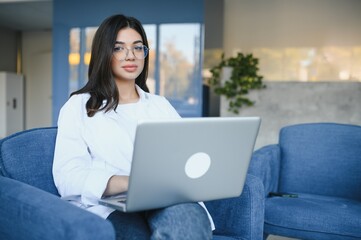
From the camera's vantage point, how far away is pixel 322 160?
2459 mm

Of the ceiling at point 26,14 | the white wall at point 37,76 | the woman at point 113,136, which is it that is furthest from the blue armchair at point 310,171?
the white wall at point 37,76

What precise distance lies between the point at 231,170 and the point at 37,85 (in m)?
9.58

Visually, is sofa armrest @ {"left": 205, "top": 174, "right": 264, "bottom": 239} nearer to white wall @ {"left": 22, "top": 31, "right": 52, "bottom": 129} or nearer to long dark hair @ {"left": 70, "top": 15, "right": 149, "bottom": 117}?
long dark hair @ {"left": 70, "top": 15, "right": 149, "bottom": 117}

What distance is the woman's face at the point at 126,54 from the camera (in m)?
1.67

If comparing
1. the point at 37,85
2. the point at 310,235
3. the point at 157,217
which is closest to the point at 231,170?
the point at 157,217

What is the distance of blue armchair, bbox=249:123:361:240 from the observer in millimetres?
2057

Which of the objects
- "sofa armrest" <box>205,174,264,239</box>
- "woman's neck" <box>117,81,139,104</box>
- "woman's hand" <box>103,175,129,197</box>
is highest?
"woman's neck" <box>117,81,139,104</box>

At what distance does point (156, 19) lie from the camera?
233 inches

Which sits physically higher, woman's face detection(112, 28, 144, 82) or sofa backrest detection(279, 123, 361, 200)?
woman's face detection(112, 28, 144, 82)

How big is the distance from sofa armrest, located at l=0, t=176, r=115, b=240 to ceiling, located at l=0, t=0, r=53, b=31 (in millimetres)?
6101

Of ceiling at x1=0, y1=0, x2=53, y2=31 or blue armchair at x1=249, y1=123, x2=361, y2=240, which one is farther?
ceiling at x1=0, y1=0, x2=53, y2=31

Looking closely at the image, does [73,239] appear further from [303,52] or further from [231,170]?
[303,52]

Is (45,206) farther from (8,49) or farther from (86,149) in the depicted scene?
(8,49)

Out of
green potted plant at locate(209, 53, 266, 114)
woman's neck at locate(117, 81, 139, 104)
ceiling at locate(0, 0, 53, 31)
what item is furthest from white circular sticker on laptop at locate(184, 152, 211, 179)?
ceiling at locate(0, 0, 53, 31)
